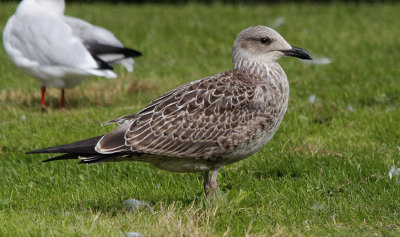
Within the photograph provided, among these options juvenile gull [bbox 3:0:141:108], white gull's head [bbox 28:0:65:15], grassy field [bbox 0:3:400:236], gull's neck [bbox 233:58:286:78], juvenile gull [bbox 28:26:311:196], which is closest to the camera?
grassy field [bbox 0:3:400:236]

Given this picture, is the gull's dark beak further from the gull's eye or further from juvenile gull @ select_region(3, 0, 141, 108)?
juvenile gull @ select_region(3, 0, 141, 108)

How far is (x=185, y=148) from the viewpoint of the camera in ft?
14.1

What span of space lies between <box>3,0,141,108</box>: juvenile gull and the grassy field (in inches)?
16.8

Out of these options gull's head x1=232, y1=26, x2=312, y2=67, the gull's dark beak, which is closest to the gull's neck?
gull's head x1=232, y1=26, x2=312, y2=67

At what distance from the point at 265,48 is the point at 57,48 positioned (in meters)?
3.36

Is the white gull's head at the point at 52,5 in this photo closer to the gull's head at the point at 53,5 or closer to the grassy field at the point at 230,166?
the gull's head at the point at 53,5

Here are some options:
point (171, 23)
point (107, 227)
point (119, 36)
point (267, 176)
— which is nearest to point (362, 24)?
point (171, 23)

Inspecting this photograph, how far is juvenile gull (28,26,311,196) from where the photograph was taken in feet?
14.0

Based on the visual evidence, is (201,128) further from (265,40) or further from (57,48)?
(57,48)

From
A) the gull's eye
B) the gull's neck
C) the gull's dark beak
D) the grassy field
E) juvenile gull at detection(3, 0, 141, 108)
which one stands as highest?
the gull's eye

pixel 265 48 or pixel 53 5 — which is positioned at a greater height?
pixel 265 48

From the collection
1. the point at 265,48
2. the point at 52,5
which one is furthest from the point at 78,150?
the point at 52,5

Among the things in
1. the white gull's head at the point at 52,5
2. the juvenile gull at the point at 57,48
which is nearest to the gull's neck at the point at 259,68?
the juvenile gull at the point at 57,48

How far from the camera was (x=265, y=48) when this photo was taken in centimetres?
467
